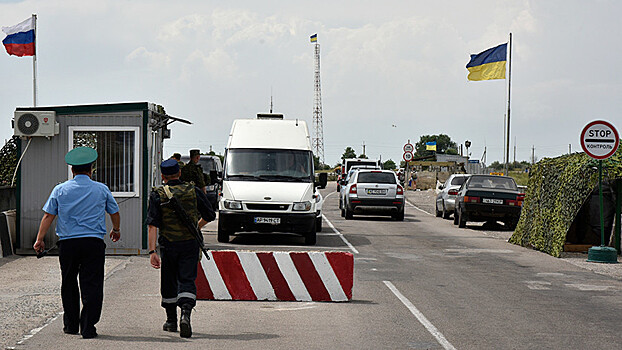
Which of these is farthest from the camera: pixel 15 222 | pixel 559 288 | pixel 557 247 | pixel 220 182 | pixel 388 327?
pixel 220 182

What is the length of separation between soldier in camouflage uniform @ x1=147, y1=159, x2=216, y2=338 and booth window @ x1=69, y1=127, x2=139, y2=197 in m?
7.49

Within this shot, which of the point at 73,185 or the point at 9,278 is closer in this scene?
the point at 73,185

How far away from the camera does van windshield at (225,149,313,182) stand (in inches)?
728

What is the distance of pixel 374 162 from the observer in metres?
51.5

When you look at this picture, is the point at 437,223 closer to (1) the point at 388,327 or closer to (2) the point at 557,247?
(2) the point at 557,247

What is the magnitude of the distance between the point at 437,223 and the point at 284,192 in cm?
1078

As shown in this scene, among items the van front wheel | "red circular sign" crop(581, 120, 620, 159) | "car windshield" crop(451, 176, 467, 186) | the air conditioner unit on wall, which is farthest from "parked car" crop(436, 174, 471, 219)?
Answer: the air conditioner unit on wall

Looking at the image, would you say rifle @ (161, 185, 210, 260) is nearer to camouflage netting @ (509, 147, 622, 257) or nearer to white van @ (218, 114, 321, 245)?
white van @ (218, 114, 321, 245)

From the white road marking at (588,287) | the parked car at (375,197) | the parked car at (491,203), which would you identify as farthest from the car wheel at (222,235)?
the parked car at (375,197)

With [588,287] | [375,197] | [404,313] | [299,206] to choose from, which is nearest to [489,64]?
[375,197]

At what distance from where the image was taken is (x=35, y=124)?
49.2ft

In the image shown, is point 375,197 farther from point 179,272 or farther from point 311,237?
point 179,272

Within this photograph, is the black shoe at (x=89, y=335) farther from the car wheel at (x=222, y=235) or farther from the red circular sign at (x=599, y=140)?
the red circular sign at (x=599, y=140)

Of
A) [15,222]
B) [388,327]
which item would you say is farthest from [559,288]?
[15,222]
